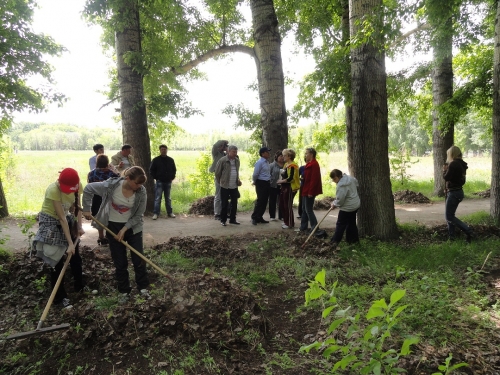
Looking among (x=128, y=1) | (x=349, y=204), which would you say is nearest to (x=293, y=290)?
(x=349, y=204)

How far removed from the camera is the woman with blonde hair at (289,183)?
8.13 m

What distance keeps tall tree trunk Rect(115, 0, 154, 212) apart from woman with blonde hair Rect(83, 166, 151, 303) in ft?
17.0

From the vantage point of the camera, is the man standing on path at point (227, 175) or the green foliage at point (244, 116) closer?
the man standing on path at point (227, 175)

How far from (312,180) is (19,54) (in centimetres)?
829

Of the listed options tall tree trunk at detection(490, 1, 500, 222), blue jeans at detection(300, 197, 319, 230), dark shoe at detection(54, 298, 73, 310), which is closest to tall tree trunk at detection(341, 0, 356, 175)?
blue jeans at detection(300, 197, 319, 230)

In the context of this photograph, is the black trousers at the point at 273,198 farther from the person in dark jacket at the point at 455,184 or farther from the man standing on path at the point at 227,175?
the person in dark jacket at the point at 455,184

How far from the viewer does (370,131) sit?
21.7 ft

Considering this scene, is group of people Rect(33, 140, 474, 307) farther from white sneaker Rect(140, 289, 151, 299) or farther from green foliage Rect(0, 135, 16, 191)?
green foliage Rect(0, 135, 16, 191)

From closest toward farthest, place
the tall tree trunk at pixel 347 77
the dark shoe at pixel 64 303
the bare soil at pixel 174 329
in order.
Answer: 1. the bare soil at pixel 174 329
2. the dark shoe at pixel 64 303
3. the tall tree trunk at pixel 347 77

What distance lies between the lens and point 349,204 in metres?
6.48

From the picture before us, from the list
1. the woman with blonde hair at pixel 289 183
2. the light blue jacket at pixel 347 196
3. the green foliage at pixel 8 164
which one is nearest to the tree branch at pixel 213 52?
the woman with blonde hair at pixel 289 183

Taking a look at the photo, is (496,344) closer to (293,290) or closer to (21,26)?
(293,290)

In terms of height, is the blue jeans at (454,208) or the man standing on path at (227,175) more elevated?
the man standing on path at (227,175)

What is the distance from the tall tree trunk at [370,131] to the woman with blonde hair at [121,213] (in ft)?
14.1
